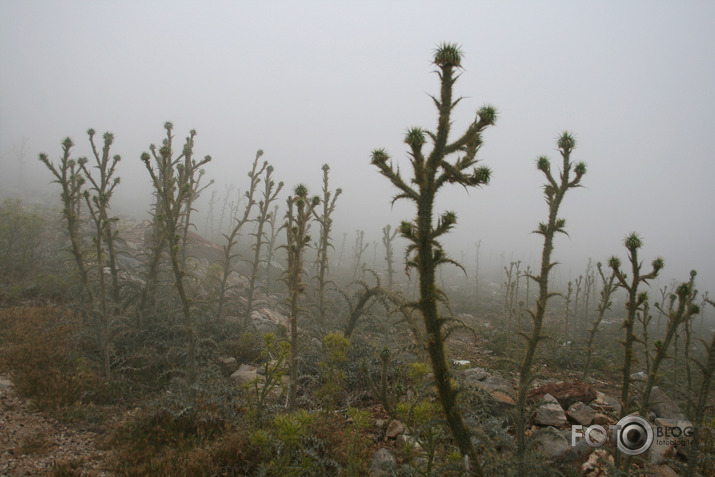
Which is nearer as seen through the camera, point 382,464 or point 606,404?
point 382,464

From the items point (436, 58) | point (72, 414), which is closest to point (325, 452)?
point (72, 414)

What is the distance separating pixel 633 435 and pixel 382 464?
123 inches

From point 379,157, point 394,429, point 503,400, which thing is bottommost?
point 394,429

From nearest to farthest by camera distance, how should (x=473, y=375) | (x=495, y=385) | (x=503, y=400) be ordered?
(x=503, y=400)
(x=495, y=385)
(x=473, y=375)

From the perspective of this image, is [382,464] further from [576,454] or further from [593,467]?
[593,467]

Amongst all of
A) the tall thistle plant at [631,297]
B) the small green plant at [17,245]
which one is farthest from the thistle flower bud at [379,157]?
the small green plant at [17,245]

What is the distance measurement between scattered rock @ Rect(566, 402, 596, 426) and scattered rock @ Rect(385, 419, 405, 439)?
114 inches

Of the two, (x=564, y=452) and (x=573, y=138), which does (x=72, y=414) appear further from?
(x=573, y=138)

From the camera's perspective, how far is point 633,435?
150 inches

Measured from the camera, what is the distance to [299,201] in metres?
4.55

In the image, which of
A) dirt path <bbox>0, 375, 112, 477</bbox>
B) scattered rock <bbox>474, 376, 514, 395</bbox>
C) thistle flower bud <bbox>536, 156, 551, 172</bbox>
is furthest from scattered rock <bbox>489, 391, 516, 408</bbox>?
dirt path <bbox>0, 375, 112, 477</bbox>

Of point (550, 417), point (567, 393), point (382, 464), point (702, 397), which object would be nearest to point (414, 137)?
point (382, 464)

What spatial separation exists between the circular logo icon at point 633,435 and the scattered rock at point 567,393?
69.2 inches

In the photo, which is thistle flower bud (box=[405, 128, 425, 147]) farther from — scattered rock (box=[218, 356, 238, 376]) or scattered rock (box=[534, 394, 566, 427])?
scattered rock (box=[218, 356, 238, 376])
